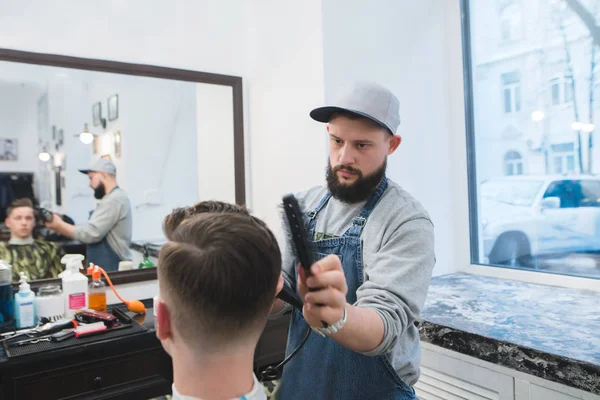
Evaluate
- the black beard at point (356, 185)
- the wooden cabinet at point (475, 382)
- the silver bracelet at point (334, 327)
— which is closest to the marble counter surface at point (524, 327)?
the wooden cabinet at point (475, 382)

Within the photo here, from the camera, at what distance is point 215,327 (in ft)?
3.06

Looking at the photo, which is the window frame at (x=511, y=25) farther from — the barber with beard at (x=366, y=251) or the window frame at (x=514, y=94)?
the barber with beard at (x=366, y=251)

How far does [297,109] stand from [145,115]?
2.78ft

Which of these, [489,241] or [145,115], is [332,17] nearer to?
[145,115]

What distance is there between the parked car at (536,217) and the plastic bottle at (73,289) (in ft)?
7.01

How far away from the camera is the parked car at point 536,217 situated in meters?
2.18

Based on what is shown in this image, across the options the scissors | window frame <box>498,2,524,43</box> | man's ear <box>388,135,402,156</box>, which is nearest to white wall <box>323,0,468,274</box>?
window frame <box>498,2,524,43</box>

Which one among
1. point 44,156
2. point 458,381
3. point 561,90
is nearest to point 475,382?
point 458,381

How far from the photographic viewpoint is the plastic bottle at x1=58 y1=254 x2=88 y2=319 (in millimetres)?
2115

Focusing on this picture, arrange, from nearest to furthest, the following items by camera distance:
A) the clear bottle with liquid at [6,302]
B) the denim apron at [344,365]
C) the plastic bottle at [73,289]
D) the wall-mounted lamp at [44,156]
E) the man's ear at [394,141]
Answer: the denim apron at [344,365]
the man's ear at [394,141]
the clear bottle with liquid at [6,302]
the plastic bottle at [73,289]
the wall-mounted lamp at [44,156]

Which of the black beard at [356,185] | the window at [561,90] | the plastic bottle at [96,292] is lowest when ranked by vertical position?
the plastic bottle at [96,292]

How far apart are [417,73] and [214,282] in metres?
2.08

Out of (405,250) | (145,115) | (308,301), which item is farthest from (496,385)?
(145,115)

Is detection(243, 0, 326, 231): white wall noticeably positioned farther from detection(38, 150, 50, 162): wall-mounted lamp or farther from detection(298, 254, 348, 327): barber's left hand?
detection(298, 254, 348, 327): barber's left hand
